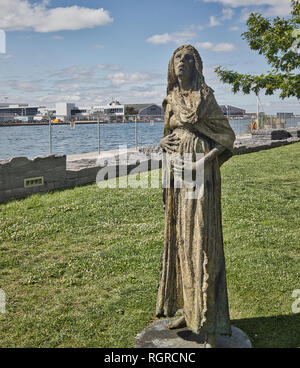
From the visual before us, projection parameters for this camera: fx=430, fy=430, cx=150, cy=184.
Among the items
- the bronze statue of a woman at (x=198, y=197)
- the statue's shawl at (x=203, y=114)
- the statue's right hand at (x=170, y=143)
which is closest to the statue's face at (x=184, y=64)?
the bronze statue of a woman at (x=198, y=197)

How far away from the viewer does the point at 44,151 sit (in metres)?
13.6

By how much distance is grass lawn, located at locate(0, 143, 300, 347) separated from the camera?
4.89 metres

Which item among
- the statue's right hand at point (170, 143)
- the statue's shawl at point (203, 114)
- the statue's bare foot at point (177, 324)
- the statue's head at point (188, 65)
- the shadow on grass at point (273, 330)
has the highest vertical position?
the statue's head at point (188, 65)

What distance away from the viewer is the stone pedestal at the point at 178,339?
13.6 feet

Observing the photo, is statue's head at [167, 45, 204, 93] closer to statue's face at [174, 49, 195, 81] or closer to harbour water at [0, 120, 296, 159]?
statue's face at [174, 49, 195, 81]

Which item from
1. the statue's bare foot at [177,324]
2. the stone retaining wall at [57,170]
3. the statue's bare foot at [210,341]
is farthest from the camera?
the stone retaining wall at [57,170]

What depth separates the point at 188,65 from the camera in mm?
3787

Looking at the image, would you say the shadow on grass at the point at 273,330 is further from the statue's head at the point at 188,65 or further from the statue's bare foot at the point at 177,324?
the statue's head at the point at 188,65

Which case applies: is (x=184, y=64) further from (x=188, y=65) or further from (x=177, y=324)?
(x=177, y=324)

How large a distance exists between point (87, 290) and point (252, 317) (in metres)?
2.19

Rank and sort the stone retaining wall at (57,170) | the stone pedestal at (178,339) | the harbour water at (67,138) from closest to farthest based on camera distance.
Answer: the stone pedestal at (178,339) < the stone retaining wall at (57,170) < the harbour water at (67,138)

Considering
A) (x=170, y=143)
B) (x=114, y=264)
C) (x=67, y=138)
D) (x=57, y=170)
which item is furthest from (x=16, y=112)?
(x=170, y=143)
